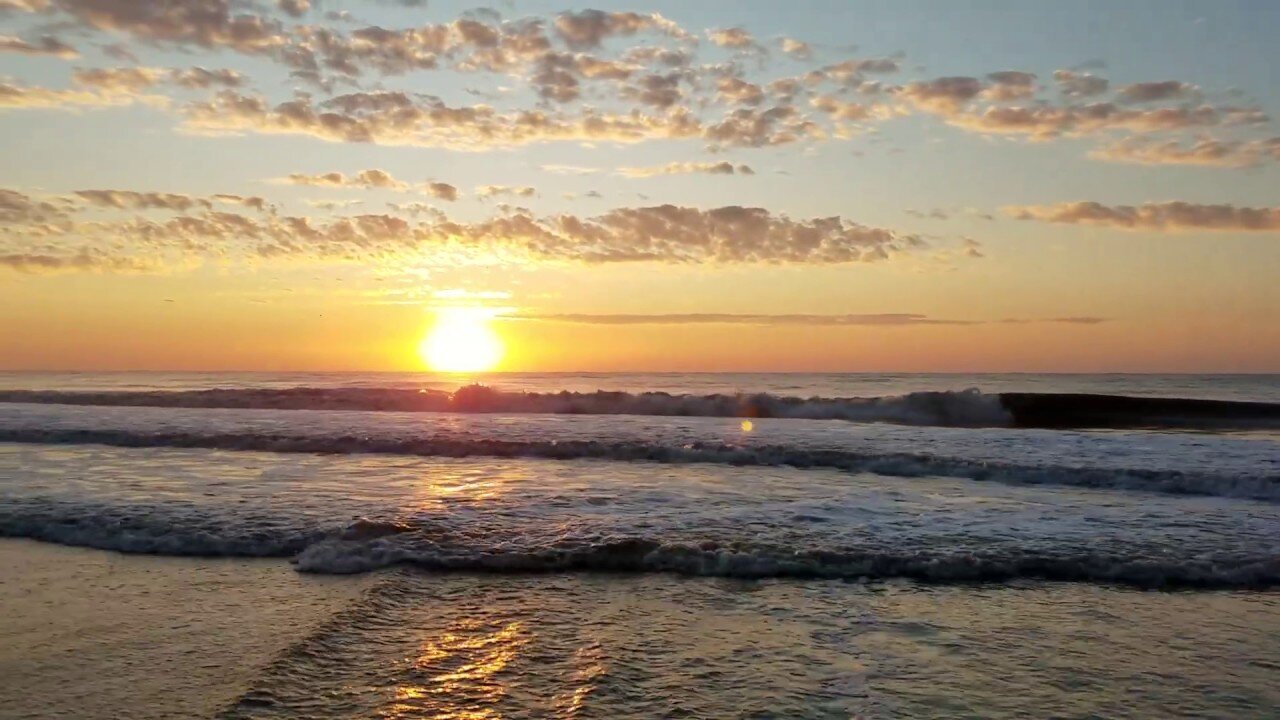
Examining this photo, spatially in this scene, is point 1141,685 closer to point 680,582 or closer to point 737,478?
point 680,582

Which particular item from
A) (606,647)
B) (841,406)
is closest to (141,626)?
(606,647)

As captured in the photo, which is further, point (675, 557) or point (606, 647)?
point (675, 557)

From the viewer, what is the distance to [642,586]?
22.8 ft

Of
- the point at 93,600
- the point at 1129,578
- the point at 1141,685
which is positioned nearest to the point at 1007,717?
the point at 1141,685

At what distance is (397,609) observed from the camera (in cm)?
620

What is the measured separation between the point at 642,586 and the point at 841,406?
77.2ft

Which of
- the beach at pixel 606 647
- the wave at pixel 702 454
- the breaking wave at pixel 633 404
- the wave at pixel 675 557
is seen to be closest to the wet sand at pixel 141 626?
the beach at pixel 606 647

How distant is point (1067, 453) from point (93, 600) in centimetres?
1669

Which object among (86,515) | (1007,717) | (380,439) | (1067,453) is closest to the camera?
(1007,717)

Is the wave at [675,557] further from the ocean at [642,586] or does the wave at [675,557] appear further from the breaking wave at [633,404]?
the breaking wave at [633,404]

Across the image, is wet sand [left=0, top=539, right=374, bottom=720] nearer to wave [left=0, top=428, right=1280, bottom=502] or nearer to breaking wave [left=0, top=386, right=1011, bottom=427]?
wave [left=0, top=428, right=1280, bottom=502]

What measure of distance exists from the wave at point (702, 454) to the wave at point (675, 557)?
18.3ft

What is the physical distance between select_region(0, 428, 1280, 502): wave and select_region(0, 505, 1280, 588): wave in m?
5.59

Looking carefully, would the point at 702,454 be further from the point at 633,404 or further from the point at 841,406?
the point at 841,406
